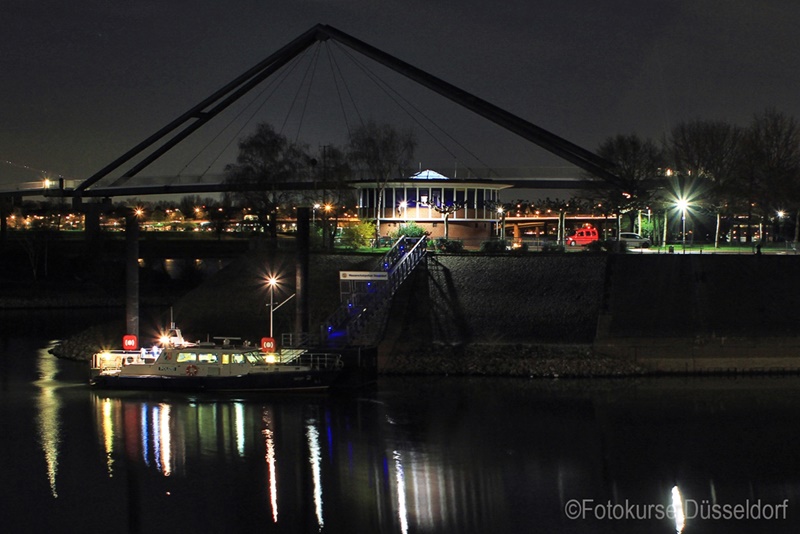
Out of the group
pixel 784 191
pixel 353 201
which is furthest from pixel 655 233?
pixel 353 201

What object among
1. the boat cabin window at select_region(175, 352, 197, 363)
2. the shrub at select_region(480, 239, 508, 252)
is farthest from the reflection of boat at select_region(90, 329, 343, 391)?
the shrub at select_region(480, 239, 508, 252)

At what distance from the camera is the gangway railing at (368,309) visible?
41.0 metres

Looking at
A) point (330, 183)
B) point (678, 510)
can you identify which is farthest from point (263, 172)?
point (678, 510)

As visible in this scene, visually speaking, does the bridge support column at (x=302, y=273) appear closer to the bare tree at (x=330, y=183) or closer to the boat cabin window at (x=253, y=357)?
the boat cabin window at (x=253, y=357)

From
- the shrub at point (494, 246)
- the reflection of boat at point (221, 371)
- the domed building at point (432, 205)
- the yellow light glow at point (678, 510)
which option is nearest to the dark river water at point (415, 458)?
the yellow light glow at point (678, 510)

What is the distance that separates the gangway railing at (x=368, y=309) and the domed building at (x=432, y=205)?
14600 millimetres

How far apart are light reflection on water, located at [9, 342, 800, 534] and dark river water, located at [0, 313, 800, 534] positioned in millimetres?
78

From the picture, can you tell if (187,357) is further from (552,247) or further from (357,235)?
(552,247)

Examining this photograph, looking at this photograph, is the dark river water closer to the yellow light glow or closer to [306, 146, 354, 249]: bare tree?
→ the yellow light glow

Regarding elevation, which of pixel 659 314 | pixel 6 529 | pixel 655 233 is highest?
pixel 655 233

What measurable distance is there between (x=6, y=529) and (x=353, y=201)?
43774 millimetres

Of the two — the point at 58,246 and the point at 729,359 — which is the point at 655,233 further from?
the point at 58,246

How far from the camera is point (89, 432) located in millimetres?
31703

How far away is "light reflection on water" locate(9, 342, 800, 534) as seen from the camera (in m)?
23.5
